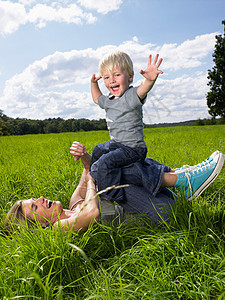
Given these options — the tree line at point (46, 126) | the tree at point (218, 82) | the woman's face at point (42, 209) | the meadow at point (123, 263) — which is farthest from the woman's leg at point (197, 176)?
the tree at point (218, 82)

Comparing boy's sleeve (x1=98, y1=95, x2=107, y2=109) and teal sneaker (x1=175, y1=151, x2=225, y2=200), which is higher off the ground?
boy's sleeve (x1=98, y1=95, x2=107, y2=109)

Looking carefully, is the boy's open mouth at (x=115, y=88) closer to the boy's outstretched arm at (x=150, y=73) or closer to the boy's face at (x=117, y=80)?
the boy's face at (x=117, y=80)

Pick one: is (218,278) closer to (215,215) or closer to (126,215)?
(215,215)

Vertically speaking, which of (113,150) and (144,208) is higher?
(113,150)

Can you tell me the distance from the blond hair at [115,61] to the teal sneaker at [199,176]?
1.35 metres

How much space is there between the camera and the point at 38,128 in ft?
153

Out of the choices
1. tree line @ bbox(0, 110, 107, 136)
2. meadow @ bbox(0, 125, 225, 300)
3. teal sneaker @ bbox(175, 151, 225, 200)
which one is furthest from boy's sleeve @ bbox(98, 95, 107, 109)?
tree line @ bbox(0, 110, 107, 136)

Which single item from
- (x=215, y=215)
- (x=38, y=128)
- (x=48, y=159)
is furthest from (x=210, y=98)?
(x=215, y=215)

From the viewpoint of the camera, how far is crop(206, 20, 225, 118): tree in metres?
33.7

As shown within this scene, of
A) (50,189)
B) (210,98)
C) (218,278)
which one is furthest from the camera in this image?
(210,98)

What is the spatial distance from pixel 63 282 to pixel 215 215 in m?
1.59

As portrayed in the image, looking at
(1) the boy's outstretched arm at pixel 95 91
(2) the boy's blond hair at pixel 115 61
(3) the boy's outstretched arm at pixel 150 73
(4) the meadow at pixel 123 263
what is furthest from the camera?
(1) the boy's outstretched arm at pixel 95 91

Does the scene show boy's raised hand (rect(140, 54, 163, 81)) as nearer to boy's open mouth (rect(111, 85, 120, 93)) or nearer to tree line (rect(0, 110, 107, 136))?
boy's open mouth (rect(111, 85, 120, 93))

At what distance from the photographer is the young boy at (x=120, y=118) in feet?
8.85
